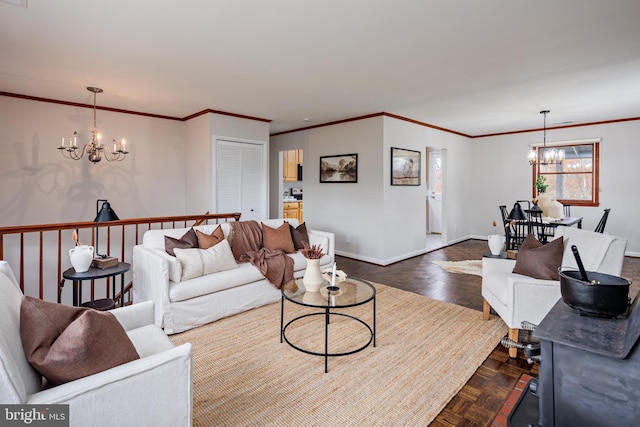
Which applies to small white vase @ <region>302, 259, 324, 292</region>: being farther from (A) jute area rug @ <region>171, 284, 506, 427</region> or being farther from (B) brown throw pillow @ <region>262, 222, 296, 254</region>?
(B) brown throw pillow @ <region>262, 222, 296, 254</region>

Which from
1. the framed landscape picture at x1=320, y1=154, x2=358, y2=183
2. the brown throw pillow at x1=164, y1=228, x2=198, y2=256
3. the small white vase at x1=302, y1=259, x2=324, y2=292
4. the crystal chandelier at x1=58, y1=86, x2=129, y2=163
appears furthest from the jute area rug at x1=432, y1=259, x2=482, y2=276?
the crystal chandelier at x1=58, y1=86, x2=129, y2=163

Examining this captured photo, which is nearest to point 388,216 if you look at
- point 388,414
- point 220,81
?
point 220,81

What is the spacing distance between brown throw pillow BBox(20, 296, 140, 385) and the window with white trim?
7.18 metres

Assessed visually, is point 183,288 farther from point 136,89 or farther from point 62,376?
point 136,89

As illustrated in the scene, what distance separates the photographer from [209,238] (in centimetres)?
338

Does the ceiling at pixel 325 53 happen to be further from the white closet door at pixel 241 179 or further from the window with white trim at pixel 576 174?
the window with white trim at pixel 576 174

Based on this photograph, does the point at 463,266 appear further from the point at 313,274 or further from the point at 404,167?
the point at 313,274

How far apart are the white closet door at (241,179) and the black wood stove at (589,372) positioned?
4.82 meters

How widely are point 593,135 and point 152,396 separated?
7795mm

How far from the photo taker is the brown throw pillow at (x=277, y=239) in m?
3.85

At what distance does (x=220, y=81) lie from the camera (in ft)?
12.4

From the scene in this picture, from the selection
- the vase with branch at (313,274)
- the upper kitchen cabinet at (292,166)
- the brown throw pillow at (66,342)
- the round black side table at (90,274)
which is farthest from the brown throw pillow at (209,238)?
the upper kitchen cabinet at (292,166)

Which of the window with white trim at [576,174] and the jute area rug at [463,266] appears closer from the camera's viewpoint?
the jute area rug at [463,266]

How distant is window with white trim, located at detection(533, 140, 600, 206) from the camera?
6234 millimetres
